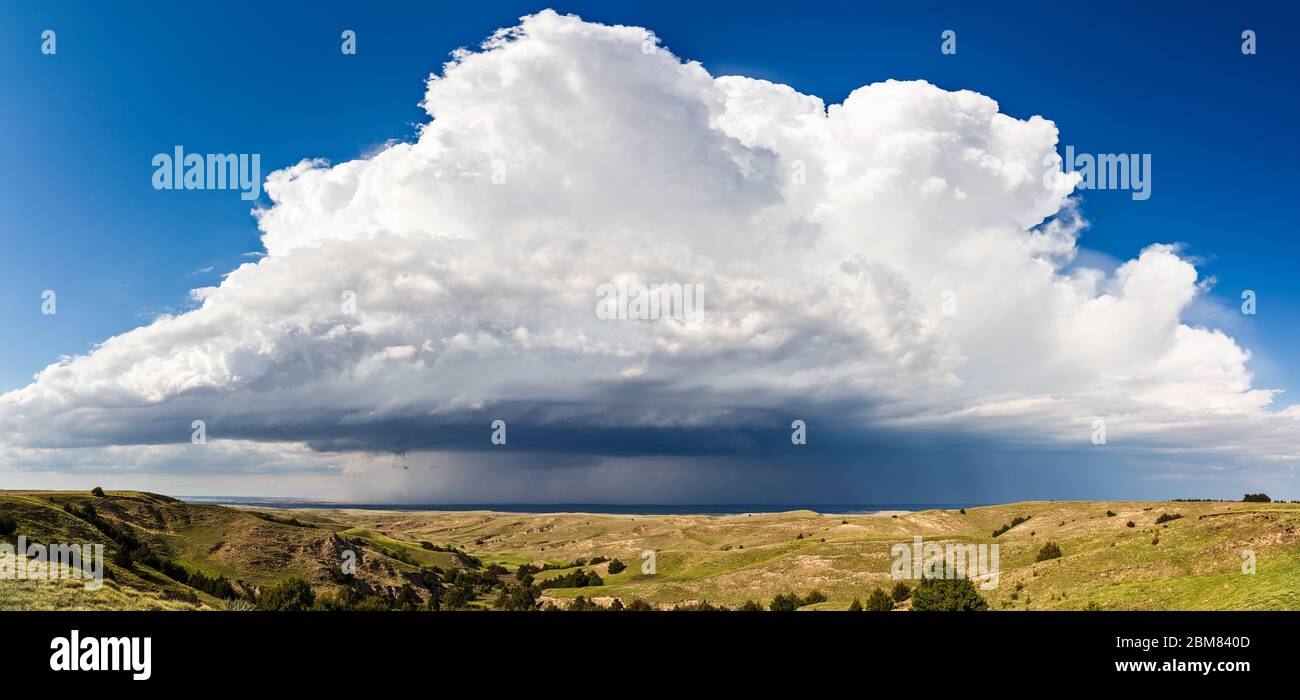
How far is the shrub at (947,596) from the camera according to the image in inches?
1591

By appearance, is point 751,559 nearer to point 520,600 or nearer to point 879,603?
point 520,600

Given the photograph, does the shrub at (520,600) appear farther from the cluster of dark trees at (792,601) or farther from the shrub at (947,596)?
the shrub at (947,596)

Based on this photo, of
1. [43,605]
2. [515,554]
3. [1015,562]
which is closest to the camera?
[43,605]

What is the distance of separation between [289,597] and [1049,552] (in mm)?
73013

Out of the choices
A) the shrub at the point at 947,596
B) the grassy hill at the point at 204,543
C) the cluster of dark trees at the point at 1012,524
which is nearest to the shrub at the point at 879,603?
the shrub at the point at 947,596

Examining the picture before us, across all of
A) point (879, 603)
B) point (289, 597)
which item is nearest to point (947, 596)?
point (879, 603)

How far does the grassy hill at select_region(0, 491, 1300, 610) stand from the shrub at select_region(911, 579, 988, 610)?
18.2 feet

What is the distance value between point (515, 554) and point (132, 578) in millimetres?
116918
